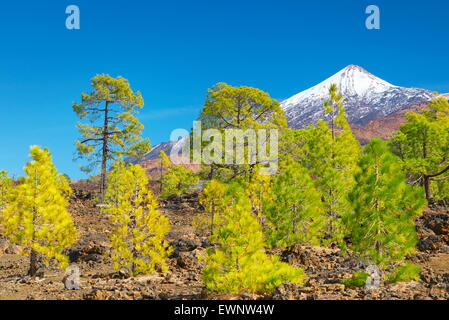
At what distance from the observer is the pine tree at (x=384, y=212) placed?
31.4ft

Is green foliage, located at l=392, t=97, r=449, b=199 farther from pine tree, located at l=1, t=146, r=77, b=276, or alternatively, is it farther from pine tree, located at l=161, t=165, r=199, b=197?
pine tree, located at l=161, t=165, r=199, b=197

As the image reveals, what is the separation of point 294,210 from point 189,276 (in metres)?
5.20

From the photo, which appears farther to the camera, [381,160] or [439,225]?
[439,225]

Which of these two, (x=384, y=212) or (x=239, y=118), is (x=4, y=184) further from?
(x=384, y=212)

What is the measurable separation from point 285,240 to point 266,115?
38.7 ft

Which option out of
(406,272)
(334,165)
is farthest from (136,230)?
(334,165)

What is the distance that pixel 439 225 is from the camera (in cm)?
1856

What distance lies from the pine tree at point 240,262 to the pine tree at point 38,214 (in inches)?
256

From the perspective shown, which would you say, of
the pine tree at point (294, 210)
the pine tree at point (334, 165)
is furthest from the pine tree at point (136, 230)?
the pine tree at point (334, 165)

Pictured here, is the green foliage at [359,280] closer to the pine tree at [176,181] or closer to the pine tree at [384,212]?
the pine tree at [384,212]

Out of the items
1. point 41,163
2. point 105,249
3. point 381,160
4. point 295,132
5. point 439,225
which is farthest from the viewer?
point 295,132

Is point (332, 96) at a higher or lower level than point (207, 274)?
higher

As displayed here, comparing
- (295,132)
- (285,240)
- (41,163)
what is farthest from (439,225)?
(41,163)
